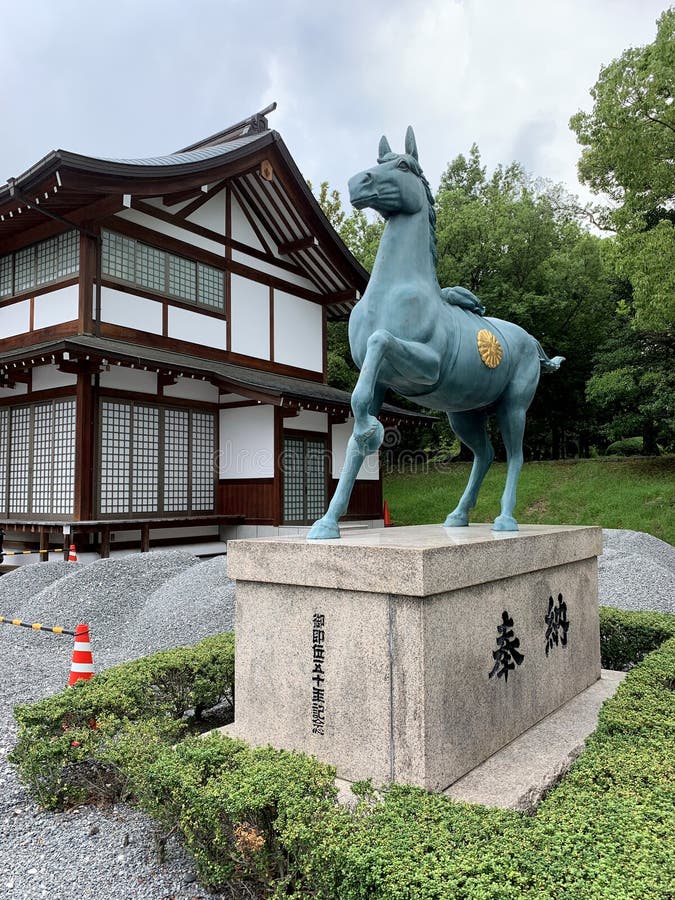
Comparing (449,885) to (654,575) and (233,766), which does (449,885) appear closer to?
(233,766)

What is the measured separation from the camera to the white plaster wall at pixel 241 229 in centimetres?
1496

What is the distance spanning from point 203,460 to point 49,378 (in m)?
3.57

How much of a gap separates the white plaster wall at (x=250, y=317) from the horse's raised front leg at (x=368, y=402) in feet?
37.2

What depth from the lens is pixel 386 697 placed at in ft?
10.2

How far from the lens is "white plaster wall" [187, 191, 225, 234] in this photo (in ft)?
46.0

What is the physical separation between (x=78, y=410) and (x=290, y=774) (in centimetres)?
985

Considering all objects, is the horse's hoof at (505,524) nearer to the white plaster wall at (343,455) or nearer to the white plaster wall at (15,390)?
the white plaster wall at (15,390)

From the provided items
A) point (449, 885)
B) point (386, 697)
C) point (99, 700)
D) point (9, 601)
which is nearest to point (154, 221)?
point (9, 601)

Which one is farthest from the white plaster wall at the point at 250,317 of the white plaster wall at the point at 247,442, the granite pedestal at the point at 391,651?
the granite pedestal at the point at 391,651

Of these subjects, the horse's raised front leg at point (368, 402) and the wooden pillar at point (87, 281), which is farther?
the wooden pillar at point (87, 281)

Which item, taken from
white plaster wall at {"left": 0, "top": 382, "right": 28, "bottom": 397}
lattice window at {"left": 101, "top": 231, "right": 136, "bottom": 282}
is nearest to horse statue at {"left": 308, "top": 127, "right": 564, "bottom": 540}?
lattice window at {"left": 101, "top": 231, "right": 136, "bottom": 282}

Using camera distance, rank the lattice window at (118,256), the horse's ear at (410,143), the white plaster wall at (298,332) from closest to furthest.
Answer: the horse's ear at (410,143)
the lattice window at (118,256)
the white plaster wall at (298,332)

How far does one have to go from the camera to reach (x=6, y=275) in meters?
13.4

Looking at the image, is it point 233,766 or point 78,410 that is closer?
point 233,766
